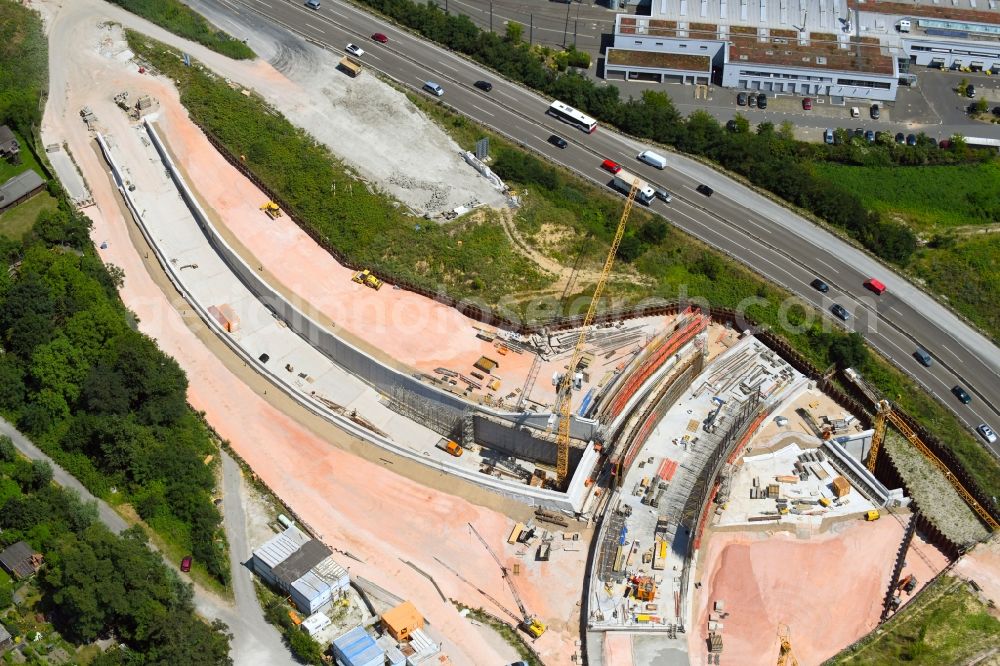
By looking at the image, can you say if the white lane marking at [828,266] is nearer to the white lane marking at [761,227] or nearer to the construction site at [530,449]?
the white lane marking at [761,227]

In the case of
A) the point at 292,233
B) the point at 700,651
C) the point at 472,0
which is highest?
the point at 472,0

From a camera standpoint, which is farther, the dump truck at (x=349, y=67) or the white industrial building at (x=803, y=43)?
the white industrial building at (x=803, y=43)

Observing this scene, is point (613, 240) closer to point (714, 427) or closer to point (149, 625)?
point (714, 427)

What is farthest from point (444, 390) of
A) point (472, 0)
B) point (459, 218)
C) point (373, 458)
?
point (472, 0)

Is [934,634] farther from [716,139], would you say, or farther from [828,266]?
[716,139]

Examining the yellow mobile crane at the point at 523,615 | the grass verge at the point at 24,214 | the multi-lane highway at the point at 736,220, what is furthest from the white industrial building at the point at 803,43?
the yellow mobile crane at the point at 523,615

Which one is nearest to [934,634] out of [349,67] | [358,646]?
[358,646]
